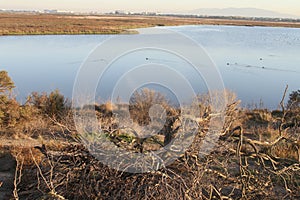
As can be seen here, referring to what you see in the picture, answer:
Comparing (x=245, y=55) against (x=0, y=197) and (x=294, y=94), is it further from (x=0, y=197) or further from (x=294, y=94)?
(x=0, y=197)

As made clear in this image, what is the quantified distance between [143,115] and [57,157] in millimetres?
2345

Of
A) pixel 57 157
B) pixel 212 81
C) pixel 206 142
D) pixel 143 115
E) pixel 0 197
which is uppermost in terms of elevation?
pixel 212 81

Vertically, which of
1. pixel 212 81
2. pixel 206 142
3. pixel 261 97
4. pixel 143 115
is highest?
pixel 212 81

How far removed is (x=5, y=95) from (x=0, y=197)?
14.0 ft

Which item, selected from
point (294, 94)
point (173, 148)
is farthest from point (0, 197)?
point (294, 94)

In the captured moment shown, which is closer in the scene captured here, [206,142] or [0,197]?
[206,142]

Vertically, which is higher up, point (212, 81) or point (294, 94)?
point (212, 81)

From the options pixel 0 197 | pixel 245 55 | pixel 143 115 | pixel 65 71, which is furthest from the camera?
pixel 245 55

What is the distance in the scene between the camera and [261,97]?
13391 millimetres

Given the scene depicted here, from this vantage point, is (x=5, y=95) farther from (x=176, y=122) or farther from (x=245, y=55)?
(x=245, y=55)

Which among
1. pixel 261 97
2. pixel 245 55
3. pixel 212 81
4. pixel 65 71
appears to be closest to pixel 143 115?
pixel 212 81

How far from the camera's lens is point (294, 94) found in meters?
11.3

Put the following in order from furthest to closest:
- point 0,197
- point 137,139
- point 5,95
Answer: point 5,95 < point 0,197 < point 137,139

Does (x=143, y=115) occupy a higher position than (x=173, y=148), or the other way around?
(x=173, y=148)
